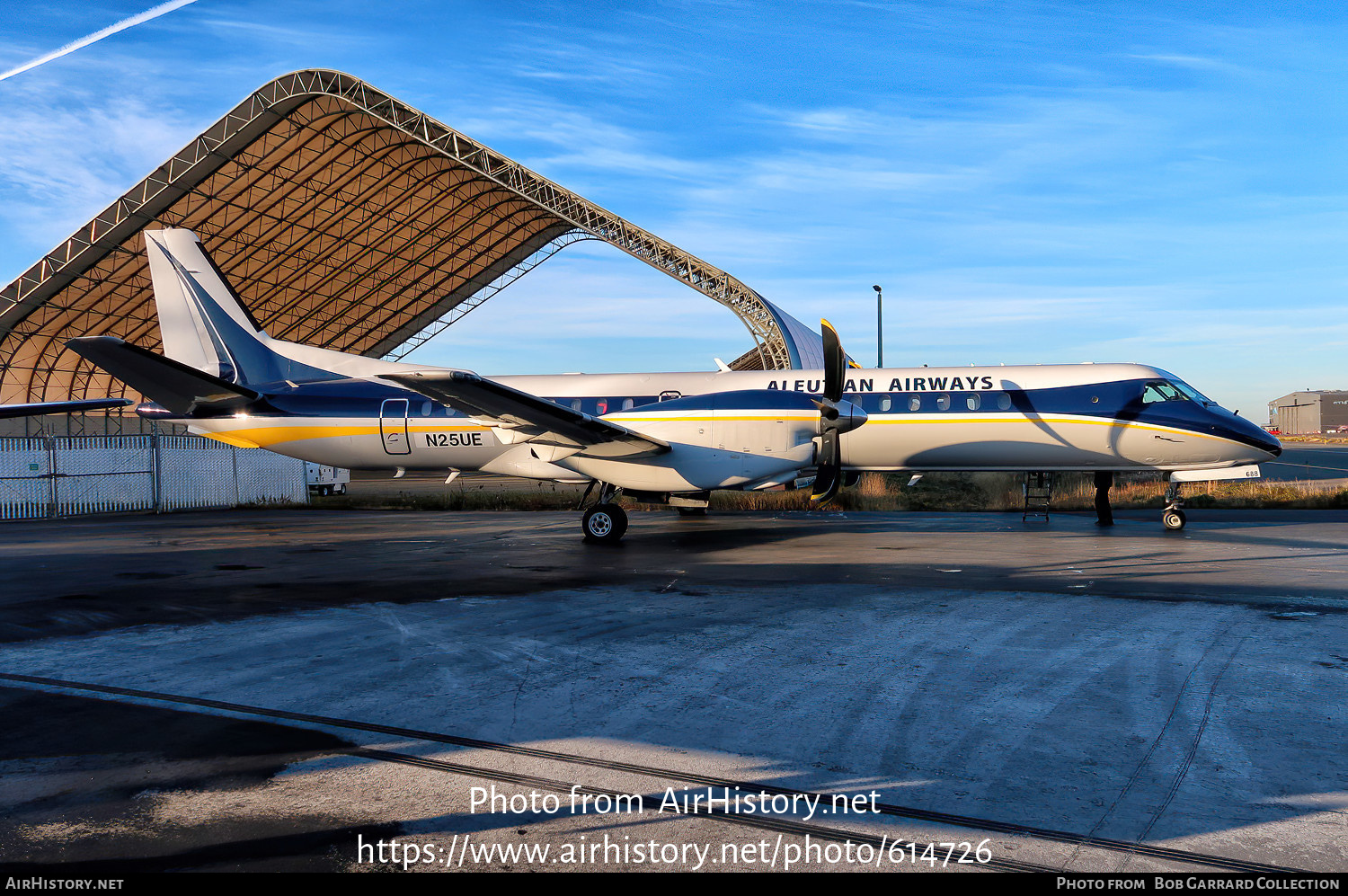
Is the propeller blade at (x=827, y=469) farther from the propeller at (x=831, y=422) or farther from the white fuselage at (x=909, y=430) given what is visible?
the white fuselage at (x=909, y=430)

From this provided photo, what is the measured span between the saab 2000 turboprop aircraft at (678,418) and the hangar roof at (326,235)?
16.9 meters

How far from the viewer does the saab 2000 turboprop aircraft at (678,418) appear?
14.6m

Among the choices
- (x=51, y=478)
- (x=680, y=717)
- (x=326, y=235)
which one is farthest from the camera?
(x=326, y=235)

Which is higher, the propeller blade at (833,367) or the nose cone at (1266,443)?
the propeller blade at (833,367)

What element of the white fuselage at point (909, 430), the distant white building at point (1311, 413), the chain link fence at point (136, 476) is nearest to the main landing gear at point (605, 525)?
the white fuselage at point (909, 430)

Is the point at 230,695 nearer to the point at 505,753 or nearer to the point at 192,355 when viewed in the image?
the point at 505,753

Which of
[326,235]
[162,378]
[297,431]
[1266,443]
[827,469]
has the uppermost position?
[326,235]

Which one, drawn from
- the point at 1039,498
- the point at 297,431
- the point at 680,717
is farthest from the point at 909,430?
the point at 297,431

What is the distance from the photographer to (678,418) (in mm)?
14891

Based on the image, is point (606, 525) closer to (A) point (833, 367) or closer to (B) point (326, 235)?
(A) point (833, 367)

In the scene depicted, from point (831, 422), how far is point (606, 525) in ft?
15.1

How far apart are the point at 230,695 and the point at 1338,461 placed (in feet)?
175

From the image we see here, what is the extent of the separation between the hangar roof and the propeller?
86.1 ft

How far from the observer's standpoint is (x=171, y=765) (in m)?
4.47
